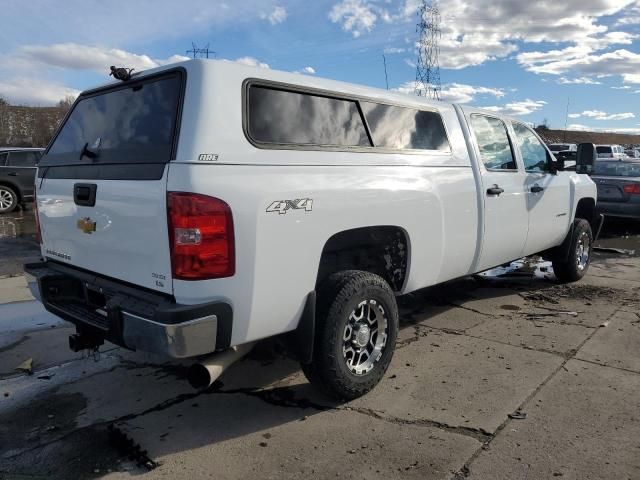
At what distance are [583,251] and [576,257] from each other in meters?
0.29

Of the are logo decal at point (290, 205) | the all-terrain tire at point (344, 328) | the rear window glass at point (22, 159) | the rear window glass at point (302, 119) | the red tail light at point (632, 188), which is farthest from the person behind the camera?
the rear window glass at point (22, 159)

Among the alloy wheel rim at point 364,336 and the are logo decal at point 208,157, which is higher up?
the are logo decal at point 208,157

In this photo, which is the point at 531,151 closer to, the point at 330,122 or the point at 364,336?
the point at 330,122

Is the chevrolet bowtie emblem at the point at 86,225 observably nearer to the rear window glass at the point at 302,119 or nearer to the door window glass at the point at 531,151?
the rear window glass at the point at 302,119

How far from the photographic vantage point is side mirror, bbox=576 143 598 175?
5.98 m

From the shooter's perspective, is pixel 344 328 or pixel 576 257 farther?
pixel 576 257

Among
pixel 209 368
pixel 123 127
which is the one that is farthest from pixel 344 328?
pixel 123 127

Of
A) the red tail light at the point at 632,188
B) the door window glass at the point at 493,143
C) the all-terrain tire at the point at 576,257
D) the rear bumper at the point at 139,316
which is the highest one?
the door window glass at the point at 493,143

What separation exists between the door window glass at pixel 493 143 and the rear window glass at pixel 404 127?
57 cm

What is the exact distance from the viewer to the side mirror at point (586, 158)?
236 inches

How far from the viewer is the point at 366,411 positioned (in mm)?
3424

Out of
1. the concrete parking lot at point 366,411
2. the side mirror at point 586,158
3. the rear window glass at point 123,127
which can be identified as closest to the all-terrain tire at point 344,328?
the concrete parking lot at point 366,411

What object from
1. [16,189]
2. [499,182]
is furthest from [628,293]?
[16,189]

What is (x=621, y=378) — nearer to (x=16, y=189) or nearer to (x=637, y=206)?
(x=637, y=206)
